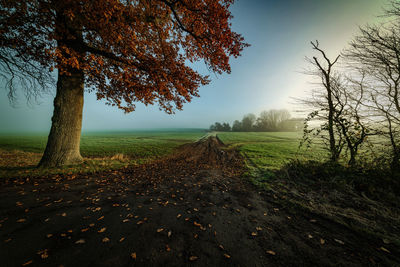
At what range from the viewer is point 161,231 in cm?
322

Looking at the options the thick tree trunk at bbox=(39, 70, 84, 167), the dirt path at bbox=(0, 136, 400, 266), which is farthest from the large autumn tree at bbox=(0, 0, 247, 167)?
the dirt path at bbox=(0, 136, 400, 266)

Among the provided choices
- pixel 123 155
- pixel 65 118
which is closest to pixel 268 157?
pixel 123 155

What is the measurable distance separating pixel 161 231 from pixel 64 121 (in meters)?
8.51

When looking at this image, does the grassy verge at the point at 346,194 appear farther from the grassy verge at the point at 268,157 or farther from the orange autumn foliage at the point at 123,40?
the orange autumn foliage at the point at 123,40

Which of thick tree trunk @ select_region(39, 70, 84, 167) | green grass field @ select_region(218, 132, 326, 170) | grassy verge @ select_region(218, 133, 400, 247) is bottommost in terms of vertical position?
green grass field @ select_region(218, 132, 326, 170)

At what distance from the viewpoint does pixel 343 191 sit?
5285 mm

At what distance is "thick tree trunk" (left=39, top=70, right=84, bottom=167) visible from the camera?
7109mm

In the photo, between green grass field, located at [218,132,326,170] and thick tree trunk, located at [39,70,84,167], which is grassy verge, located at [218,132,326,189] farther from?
thick tree trunk, located at [39,70,84,167]

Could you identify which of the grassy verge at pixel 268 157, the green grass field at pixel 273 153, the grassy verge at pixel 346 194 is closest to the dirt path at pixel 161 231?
the grassy verge at pixel 346 194

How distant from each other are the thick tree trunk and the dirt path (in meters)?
2.13

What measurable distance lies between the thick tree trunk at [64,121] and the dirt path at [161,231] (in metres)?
2.13

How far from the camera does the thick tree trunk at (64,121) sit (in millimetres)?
7109

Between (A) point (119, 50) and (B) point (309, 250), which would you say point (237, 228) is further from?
(A) point (119, 50)

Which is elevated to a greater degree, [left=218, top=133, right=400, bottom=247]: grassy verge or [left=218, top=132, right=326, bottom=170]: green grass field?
[left=218, top=133, right=400, bottom=247]: grassy verge
